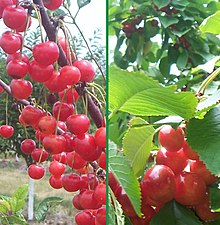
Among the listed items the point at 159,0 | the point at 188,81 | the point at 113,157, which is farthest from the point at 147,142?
the point at 159,0

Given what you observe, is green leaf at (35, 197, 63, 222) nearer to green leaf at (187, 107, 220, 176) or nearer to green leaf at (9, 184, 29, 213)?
green leaf at (9, 184, 29, 213)

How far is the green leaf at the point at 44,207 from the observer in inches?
18.9

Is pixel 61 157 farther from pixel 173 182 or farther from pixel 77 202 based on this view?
pixel 173 182

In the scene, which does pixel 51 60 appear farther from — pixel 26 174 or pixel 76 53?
pixel 26 174

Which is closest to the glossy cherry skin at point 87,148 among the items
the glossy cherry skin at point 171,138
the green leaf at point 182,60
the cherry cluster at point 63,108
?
the cherry cluster at point 63,108

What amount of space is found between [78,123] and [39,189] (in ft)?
0.56

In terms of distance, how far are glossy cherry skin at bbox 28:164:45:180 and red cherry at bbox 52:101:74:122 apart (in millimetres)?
94

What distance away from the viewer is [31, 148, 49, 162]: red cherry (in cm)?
44

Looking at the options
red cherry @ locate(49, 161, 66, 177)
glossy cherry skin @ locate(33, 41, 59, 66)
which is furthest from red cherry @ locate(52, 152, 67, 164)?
glossy cherry skin @ locate(33, 41, 59, 66)

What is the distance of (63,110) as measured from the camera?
0.38 meters

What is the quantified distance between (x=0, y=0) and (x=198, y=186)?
22cm

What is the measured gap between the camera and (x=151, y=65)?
1125 millimetres

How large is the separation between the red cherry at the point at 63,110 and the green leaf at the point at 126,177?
12 centimetres

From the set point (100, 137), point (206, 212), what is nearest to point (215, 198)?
point (206, 212)
